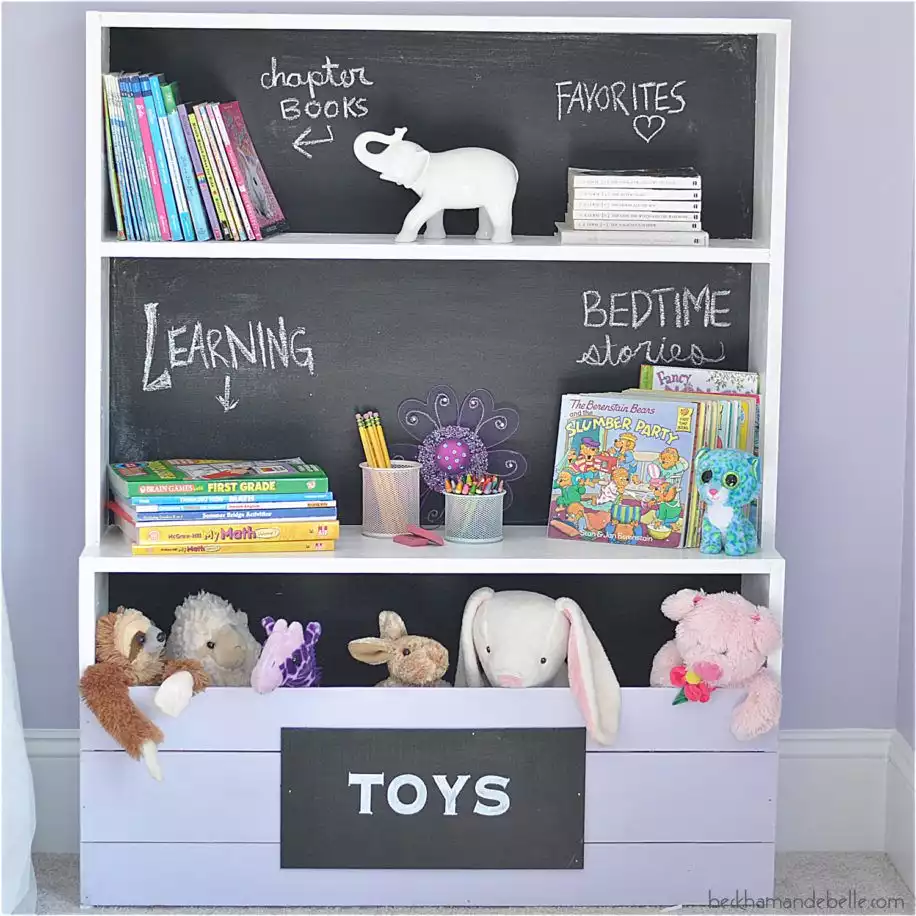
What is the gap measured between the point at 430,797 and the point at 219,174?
0.95 meters

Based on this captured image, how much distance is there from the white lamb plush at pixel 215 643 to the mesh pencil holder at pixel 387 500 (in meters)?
0.25

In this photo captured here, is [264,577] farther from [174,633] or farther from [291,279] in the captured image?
[291,279]

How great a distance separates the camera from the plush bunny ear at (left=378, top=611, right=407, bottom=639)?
2104 mm

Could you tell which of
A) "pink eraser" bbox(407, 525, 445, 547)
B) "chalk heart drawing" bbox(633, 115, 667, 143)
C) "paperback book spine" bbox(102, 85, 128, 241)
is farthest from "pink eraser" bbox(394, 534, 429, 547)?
"chalk heart drawing" bbox(633, 115, 667, 143)

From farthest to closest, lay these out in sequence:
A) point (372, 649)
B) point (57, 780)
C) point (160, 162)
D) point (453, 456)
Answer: point (57, 780) → point (453, 456) → point (372, 649) → point (160, 162)

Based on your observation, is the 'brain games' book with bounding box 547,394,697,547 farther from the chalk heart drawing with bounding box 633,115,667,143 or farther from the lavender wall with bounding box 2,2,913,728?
the chalk heart drawing with bounding box 633,115,667,143

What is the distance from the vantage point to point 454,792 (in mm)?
2021

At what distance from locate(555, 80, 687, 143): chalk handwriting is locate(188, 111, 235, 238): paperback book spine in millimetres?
549

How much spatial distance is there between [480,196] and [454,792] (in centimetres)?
88

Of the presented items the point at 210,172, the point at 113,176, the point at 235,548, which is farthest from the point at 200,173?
the point at 235,548

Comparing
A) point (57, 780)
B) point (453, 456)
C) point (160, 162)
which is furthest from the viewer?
point (57, 780)

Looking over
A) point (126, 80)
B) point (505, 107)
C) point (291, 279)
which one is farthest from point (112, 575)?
point (505, 107)

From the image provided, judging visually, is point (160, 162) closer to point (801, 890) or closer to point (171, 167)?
point (171, 167)

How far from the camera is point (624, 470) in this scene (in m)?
2.13
